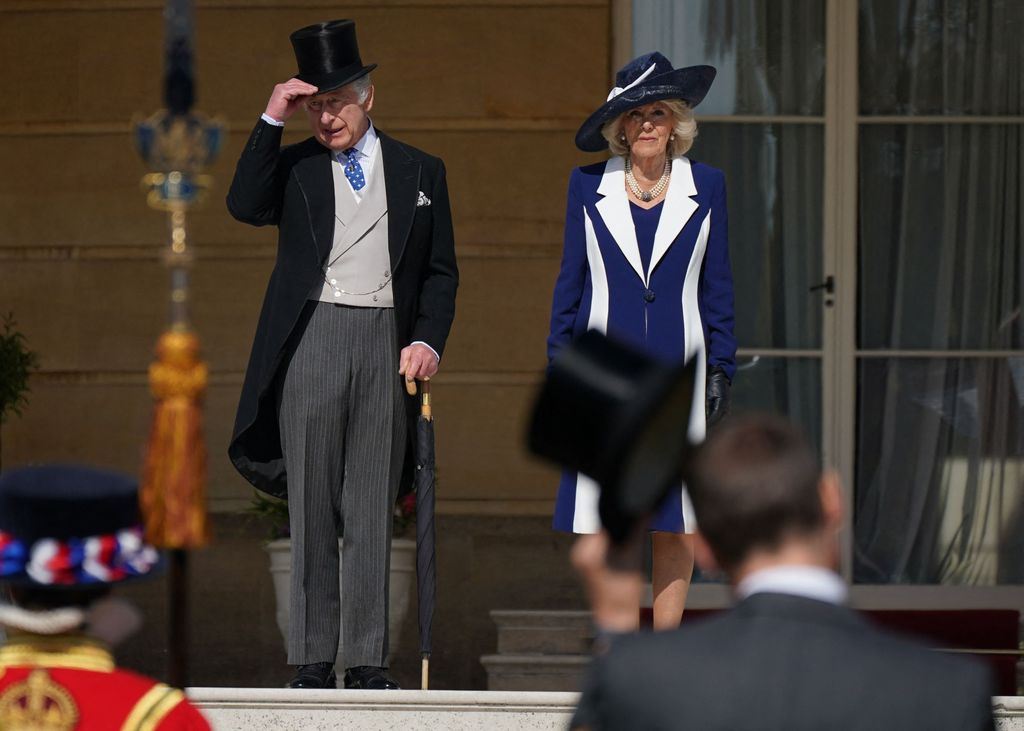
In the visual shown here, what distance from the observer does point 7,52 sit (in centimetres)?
699

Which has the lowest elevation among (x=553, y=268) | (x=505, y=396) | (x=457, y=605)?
(x=457, y=605)

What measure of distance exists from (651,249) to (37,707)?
267cm

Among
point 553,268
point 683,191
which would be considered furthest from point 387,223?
point 553,268

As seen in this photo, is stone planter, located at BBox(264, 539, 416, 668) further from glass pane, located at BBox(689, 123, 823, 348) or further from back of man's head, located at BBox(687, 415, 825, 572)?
back of man's head, located at BBox(687, 415, 825, 572)

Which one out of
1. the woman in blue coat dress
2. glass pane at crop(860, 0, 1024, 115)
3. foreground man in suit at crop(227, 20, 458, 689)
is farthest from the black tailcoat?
glass pane at crop(860, 0, 1024, 115)

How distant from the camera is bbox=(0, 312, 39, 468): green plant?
647 centimetres

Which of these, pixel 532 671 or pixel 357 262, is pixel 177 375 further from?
pixel 532 671

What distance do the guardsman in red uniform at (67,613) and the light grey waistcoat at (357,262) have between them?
230cm

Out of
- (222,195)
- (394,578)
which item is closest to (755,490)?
(394,578)

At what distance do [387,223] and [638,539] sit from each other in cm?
278

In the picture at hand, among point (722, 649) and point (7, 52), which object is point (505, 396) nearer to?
point (7, 52)

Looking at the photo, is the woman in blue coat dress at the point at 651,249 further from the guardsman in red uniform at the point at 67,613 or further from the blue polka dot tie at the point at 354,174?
the guardsman in red uniform at the point at 67,613

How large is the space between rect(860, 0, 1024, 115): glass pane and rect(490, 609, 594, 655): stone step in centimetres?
213

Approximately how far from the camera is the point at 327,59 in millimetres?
4555
